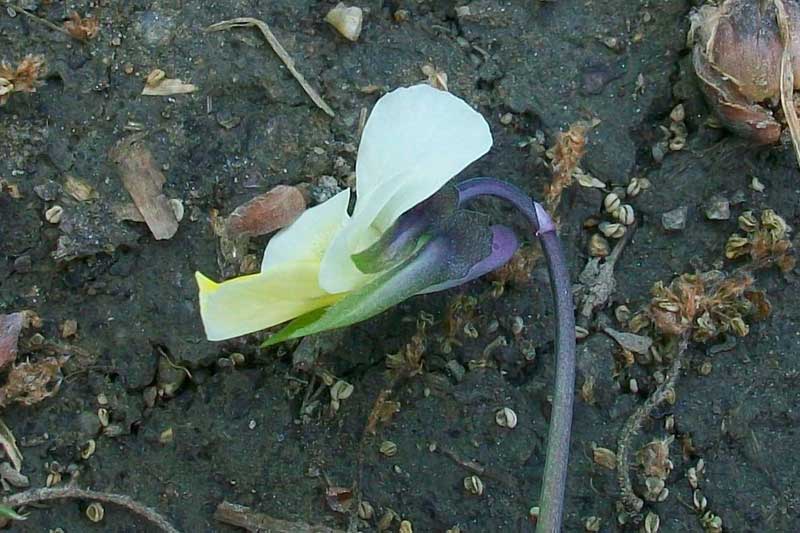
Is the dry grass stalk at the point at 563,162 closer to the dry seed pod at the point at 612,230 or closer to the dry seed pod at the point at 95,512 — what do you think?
the dry seed pod at the point at 612,230

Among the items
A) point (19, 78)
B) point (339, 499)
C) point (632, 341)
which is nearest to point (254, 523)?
point (339, 499)

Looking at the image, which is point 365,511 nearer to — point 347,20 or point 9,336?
point 9,336

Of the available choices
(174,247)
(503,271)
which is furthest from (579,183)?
(174,247)

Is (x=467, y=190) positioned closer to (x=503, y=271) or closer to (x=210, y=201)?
(x=503, y=271)

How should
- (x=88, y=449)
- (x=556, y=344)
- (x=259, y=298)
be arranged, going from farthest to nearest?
(x=88, y=449), (x=556, y=344), (x=259, y=298)

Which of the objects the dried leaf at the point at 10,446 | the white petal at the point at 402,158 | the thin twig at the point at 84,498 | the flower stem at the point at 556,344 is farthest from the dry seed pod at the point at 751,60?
the dried leaf at the point at 10,446

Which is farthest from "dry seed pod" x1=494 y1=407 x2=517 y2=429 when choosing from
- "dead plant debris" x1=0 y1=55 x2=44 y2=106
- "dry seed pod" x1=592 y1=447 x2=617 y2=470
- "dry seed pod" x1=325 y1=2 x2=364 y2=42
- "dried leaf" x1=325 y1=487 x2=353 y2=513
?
"dead plant debris" x1=0 y1=55 x2=44 y2=106
